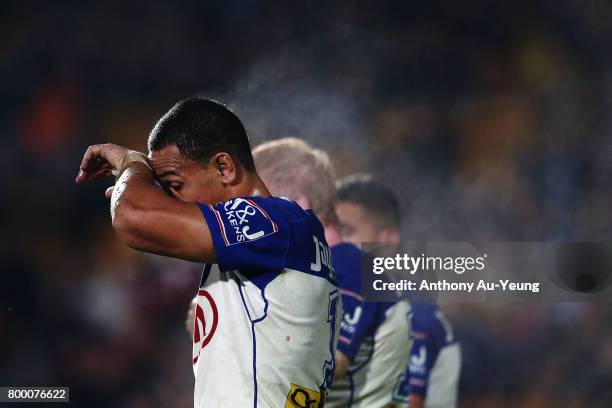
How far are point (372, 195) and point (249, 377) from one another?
2806 millimetres

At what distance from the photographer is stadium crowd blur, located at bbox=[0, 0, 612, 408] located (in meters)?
6.51

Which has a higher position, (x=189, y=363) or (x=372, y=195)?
(x=372, y=195)

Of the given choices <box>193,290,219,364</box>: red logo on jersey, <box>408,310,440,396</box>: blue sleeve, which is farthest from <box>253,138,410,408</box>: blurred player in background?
<box>193,290,219,364</box>: red logo on jersey

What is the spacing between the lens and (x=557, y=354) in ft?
21.8

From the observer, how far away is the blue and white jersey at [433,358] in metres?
5.46

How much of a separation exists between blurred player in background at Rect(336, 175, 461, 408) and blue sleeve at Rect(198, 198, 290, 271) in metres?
2.13

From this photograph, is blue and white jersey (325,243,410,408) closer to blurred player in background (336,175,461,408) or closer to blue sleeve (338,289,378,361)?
blue sleeve (338,289,378,361)

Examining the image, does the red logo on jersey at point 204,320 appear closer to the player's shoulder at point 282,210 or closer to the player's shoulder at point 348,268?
the player's shoulder at point 282,210

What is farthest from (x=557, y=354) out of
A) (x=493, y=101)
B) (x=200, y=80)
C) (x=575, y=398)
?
(x=200, y=80)

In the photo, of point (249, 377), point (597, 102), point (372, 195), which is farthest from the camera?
point (597, 102)

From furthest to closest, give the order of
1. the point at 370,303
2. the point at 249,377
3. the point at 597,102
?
1. the point at 597,102
2. the point at 370,303
3. the point at 249,377

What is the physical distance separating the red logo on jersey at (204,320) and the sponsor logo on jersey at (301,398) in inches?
10.7

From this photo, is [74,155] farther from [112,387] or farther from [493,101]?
[493,101]

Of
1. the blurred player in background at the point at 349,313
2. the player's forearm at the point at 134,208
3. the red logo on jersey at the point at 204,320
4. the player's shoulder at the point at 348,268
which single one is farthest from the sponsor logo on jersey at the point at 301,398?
the player's shoulder at the point at 348,268
